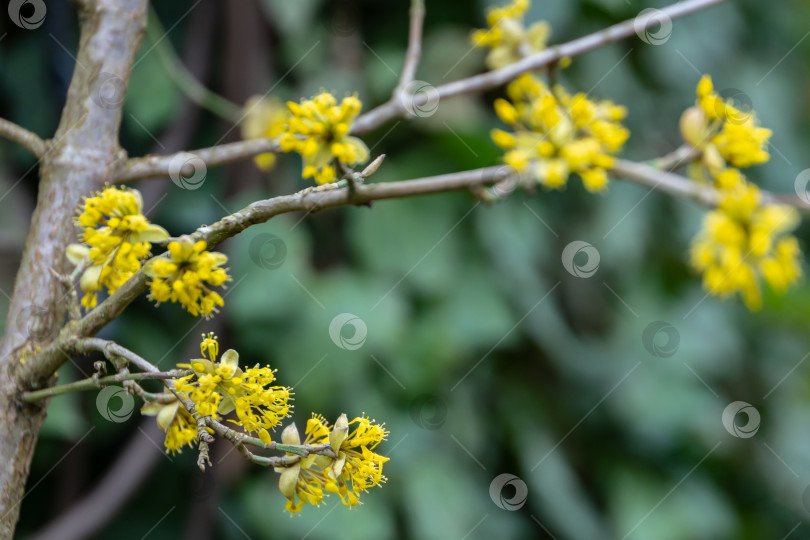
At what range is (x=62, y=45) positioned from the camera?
0.85 m

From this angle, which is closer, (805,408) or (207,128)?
(207,128)

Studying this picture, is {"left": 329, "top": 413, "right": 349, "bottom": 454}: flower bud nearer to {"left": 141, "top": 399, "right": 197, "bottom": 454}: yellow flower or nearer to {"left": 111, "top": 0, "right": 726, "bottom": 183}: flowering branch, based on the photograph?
{"left": 141, "top": 399, "right": 197, "bottom": 454}: yellow flower

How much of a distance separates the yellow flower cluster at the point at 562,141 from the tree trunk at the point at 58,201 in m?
0.22

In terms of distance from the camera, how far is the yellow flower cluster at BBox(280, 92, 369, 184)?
0.34 m

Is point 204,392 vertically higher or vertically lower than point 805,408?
lower

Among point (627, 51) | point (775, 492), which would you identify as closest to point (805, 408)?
point (775, 492)

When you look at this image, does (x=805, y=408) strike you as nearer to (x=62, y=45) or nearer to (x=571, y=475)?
(x=571, y=475)

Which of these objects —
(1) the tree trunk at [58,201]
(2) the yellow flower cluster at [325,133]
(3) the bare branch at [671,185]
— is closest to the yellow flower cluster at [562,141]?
(3) the bare branch at [671,185]

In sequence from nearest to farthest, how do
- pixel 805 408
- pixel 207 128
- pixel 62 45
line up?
pixel 62 45, pixel 207 128, pixel 805 408

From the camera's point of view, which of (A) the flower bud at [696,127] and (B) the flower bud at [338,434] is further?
(A) the flower bud at [696,127]

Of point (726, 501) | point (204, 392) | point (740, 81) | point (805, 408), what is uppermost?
point (740, 81)

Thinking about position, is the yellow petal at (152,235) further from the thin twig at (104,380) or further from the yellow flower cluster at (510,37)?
the yellow flower cluster at (510,37)

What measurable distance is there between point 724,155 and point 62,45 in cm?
73

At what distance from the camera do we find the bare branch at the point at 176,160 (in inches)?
14.4
